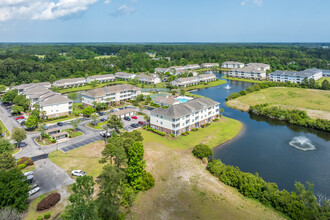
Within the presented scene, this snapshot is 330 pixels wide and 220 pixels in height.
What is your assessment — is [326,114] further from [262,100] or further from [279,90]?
[279,90]

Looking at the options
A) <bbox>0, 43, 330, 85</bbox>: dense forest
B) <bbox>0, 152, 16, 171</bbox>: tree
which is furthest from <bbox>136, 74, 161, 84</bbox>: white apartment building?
<bbox>0, 152, 16, 171</bbox>: tree

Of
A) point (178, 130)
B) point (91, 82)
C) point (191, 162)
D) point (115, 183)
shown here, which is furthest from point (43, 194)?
point (91, 82)

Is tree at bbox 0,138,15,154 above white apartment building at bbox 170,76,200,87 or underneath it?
above

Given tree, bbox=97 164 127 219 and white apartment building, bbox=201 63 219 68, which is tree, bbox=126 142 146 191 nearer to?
tree, bbox=97 164 127 219

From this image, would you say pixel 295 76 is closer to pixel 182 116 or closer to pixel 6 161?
pixel 182 116

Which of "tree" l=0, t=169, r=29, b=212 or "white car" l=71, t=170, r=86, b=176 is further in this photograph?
"white car" l=71, t=170, r=86, b=176

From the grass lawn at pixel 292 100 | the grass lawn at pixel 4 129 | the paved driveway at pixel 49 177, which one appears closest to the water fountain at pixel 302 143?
the grass lawn at pixel 292 100

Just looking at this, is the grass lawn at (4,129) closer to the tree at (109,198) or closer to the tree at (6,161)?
the tree at (6,161)
